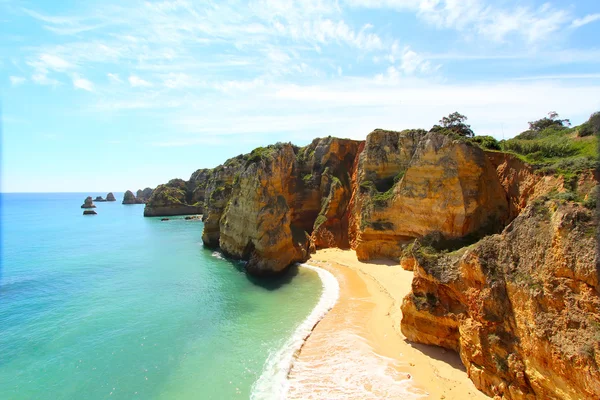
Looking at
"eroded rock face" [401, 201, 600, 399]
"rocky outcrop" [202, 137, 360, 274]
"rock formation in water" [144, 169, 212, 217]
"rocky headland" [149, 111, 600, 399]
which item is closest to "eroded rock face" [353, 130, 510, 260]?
"rocky headland" [149, 111, 600, 399]

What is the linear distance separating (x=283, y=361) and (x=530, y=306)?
30.7ft

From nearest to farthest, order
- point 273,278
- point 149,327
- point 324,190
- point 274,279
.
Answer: point 149,327 < point 274,279 < point 273,278 < point 324,190

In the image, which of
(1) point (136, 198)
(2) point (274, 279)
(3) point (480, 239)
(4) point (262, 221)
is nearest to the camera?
(3) point (480, 239)

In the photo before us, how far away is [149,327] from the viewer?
1698 centimetres

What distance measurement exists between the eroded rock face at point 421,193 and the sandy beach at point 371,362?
5963 mm

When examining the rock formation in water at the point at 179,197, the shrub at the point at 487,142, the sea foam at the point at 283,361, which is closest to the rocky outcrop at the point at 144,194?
the rock formation in water at the point at 179,197

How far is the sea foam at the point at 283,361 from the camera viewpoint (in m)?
11.8

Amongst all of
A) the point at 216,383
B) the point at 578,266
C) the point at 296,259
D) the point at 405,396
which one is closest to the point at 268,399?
the point at 216,383

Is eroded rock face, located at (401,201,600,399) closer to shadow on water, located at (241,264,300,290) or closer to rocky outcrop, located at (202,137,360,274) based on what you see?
shadow on water, located at (241,264,300,290)

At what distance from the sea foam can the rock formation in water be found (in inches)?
2588

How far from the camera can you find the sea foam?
11.8 meters

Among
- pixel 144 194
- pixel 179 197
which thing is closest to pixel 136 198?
pixel 144 194

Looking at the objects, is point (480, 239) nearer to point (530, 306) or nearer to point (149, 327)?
point (530, 306)

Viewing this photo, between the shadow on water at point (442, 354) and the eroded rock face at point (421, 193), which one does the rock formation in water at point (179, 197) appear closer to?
the eroded rock face at point (421, 193)
